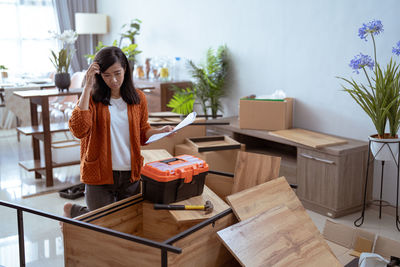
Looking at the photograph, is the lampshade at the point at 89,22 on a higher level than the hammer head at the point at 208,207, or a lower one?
higher

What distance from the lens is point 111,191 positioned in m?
2.65

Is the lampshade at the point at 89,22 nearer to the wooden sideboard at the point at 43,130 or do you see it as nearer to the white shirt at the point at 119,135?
the wooden sideboard at the point at 43,130

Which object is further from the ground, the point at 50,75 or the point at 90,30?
the point at 90,30

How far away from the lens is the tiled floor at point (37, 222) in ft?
10.6

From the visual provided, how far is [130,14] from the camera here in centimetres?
765

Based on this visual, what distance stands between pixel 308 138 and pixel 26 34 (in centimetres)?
647

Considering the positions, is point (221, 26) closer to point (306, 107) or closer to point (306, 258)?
point (306, 107)

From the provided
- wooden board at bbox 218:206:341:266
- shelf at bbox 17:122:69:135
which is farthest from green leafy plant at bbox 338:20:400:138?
shelf at bbox 17:122:69:135

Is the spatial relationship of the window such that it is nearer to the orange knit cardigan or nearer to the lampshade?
the lampshade

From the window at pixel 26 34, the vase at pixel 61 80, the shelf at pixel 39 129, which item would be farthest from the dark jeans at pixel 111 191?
the window at pixel 26 34

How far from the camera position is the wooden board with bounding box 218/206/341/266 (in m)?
2.12

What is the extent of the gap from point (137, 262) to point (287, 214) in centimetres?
88

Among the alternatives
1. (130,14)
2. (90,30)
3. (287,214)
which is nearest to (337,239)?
(287,214)

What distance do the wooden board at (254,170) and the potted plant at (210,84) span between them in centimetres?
255
